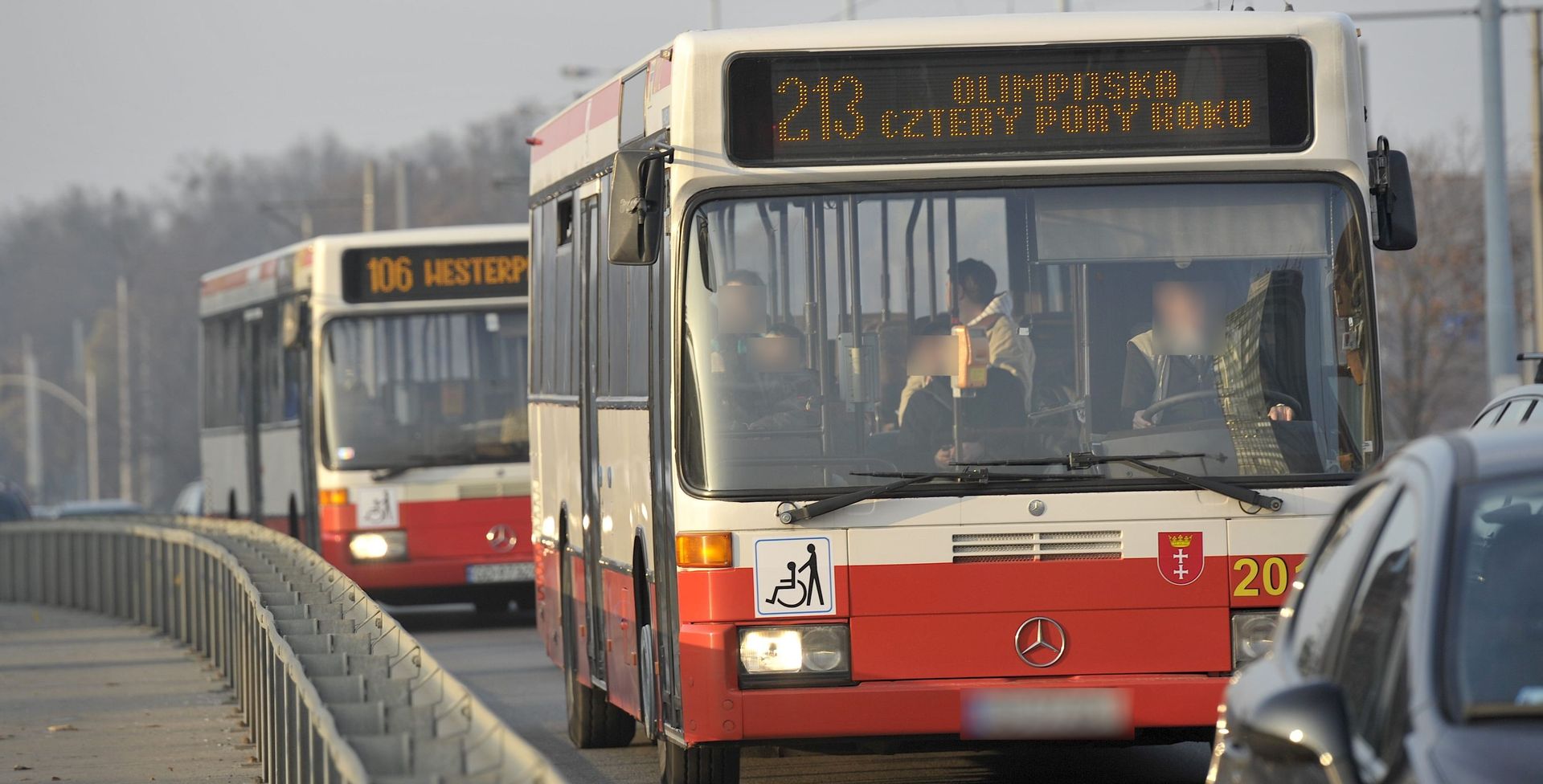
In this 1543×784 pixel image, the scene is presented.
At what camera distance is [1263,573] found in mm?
8883

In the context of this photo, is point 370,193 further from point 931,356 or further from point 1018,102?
point 931,356

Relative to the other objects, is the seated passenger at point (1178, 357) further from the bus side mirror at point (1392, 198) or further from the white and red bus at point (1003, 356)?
the bus side mirror at point (1392, 198)

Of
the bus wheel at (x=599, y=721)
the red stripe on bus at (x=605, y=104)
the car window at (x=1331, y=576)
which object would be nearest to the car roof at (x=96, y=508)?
the bus wheel at (x=599, y=721)

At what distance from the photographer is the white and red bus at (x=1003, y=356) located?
→ 8797 mm

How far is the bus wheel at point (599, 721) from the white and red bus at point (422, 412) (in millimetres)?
9481

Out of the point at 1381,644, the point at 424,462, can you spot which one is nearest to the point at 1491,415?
the point at 1381,644

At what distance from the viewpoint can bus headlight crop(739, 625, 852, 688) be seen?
877 cm

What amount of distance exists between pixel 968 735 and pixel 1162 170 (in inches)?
79.2

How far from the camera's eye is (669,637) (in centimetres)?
941

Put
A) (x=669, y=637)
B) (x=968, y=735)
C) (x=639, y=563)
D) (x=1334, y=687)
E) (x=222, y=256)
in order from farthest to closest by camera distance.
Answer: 1. (x=222, y=256)
2. (x=639, y=563)
3. (x=669, y=637)
4. (x=968, y=735)
5. (x=1334, y=687)

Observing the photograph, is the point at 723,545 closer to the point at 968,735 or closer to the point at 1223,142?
the point at 968,735

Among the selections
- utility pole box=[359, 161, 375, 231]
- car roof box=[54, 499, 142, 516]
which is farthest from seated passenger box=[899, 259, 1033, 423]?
car roof box=[54, 499, 142, 516]

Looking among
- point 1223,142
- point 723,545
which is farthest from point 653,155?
point 1223,142

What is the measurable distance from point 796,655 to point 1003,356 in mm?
1207
